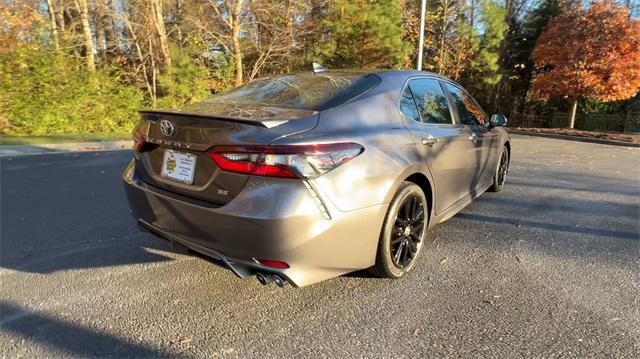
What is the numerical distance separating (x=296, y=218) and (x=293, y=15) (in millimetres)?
18359

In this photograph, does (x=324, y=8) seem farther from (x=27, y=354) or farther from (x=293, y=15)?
(x=27, y=354)

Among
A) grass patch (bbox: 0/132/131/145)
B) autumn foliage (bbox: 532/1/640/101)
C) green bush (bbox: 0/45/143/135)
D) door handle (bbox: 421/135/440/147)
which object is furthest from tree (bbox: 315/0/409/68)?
door handle (bbox: 421/135/440/147)

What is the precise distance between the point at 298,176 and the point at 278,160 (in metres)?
0.14

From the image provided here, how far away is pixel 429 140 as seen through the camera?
3291 millimetres

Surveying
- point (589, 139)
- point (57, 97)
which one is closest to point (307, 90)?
point (57, 97)

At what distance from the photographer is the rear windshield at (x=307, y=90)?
2818 millimetres

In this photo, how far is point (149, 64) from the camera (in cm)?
1770

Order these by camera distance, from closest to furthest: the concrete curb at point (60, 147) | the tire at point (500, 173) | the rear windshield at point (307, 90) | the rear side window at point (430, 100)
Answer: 1. the rear windshield at point (307, 90)
2. the rear side window at point (430, 100)
3. the tire at point (500, 173)
4. the concrete curb at point (60, 147)

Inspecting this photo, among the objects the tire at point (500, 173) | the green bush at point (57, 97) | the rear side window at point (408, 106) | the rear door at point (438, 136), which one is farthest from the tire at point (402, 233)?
the green bush at point (57, 97)

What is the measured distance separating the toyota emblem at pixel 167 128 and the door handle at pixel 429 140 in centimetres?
185

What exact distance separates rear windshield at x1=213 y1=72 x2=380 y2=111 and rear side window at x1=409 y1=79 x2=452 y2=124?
51 cm

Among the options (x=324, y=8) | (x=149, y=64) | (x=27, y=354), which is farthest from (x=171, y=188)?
(x=324, y=8)

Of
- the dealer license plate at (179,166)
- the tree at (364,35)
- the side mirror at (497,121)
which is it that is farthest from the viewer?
the tree at (364,35)

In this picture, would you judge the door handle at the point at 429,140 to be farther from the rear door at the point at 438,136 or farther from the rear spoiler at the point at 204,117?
the rear spoiler at the point at 204,117
